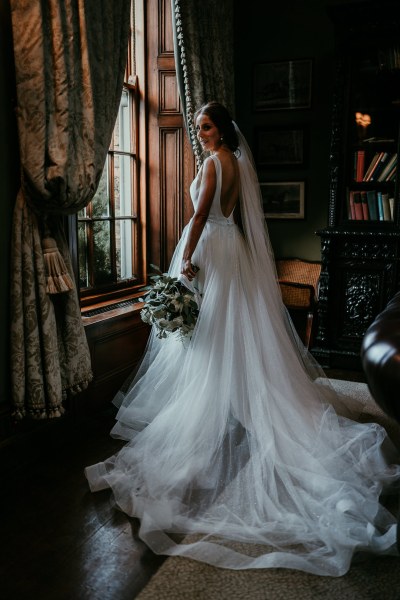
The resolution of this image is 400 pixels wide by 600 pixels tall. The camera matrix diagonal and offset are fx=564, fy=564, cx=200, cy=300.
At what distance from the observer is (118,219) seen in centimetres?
383

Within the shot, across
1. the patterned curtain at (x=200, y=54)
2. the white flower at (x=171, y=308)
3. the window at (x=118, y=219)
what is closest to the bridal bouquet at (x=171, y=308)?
the white flower at (x=171, y=308)

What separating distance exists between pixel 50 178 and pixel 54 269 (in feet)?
1.36

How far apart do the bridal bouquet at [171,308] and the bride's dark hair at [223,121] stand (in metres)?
0.82

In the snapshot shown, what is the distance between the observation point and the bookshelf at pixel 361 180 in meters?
4.08

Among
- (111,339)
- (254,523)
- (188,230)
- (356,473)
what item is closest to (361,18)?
(188,230)

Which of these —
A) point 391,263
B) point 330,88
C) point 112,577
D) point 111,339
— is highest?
point 330,88

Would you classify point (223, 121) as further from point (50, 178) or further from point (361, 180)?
point (361, 180)

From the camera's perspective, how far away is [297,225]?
188 inches

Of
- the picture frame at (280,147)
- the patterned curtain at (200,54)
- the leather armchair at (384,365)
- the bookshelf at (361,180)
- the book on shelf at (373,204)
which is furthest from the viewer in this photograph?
the picture frame at (280,147)

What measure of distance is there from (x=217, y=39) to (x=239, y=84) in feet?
2.47

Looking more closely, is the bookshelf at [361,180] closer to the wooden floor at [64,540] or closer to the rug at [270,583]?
the wooden floor at [64,540]

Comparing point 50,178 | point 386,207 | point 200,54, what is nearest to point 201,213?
point 50,178

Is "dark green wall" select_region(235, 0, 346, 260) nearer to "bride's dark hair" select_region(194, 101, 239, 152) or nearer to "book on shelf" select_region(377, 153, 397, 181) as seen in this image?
"book on shelf" select_region(377, 153, 397, 181)

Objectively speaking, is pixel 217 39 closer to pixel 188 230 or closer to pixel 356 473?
pixel 188 230
